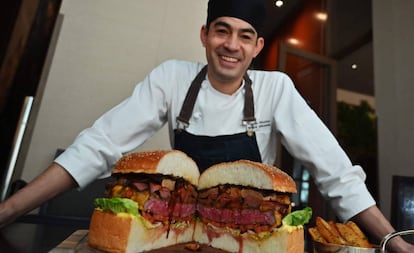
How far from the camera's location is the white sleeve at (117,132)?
1241 millimetres

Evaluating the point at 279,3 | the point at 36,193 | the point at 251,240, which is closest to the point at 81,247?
the point at 36,193

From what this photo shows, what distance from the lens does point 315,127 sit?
1471mm

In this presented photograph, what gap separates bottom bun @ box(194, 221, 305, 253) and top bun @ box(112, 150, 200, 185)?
0.72 ft

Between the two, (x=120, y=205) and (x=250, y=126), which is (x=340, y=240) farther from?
(x=120, y=205)

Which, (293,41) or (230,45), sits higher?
(293,41)

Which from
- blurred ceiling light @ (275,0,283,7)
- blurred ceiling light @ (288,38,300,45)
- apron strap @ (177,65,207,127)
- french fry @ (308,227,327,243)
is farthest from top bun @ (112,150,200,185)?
blurred ceiling light @ (288,38,300,45)

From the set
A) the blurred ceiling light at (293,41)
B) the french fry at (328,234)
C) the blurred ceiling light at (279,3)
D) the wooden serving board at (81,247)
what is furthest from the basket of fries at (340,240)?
the blurred ceiling light at (293,41)

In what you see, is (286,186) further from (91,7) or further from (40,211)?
(91,7)

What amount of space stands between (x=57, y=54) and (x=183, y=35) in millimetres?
1026

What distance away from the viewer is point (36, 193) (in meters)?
1.15

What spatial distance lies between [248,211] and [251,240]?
3.7 inches

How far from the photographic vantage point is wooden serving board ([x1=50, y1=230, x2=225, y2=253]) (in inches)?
35.8

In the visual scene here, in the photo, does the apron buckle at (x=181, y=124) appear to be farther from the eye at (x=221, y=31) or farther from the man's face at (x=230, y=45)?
the eye at (x=221, y=31)

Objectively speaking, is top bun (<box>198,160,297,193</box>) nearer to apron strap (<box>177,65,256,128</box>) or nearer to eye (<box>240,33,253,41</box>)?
apron strap (<box>177,65,256,128</box>)
